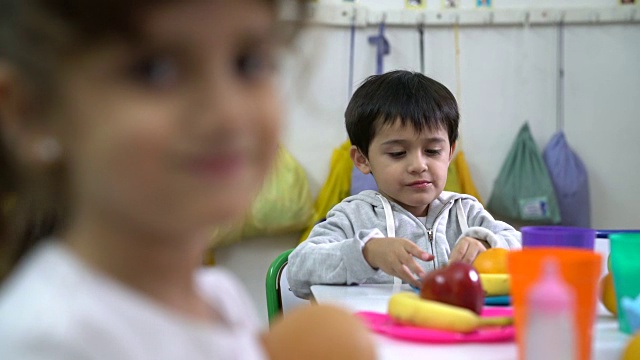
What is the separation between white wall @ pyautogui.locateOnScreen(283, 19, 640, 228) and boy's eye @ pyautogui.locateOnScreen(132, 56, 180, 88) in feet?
8.17

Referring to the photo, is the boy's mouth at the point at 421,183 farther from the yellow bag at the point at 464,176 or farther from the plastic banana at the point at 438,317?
the yellow bag at the point at 464,176

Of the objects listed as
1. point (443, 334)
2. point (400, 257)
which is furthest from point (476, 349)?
point (400, 257)

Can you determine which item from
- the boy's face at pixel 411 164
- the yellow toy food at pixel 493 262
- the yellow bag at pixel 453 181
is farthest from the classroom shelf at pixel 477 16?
the yellow toy food at pixel 493 262

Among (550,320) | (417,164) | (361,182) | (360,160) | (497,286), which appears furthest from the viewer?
(361,182)

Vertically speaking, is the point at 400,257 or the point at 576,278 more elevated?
the point at 576,278

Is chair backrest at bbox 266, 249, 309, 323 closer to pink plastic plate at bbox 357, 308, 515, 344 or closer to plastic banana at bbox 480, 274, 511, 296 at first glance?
plastic banana at bbox 480, 274, 511, 296

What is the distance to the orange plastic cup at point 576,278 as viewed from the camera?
74cm

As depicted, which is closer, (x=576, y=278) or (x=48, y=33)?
(x=48, y=33)

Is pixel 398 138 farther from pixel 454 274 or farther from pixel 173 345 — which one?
pixel 173 345

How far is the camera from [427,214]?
5.74 ft

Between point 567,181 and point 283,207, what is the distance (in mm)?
1133

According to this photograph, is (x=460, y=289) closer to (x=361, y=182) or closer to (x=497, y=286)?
(x=497, y=286)

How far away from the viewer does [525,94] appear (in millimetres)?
3109

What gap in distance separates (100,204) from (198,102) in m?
0.11
